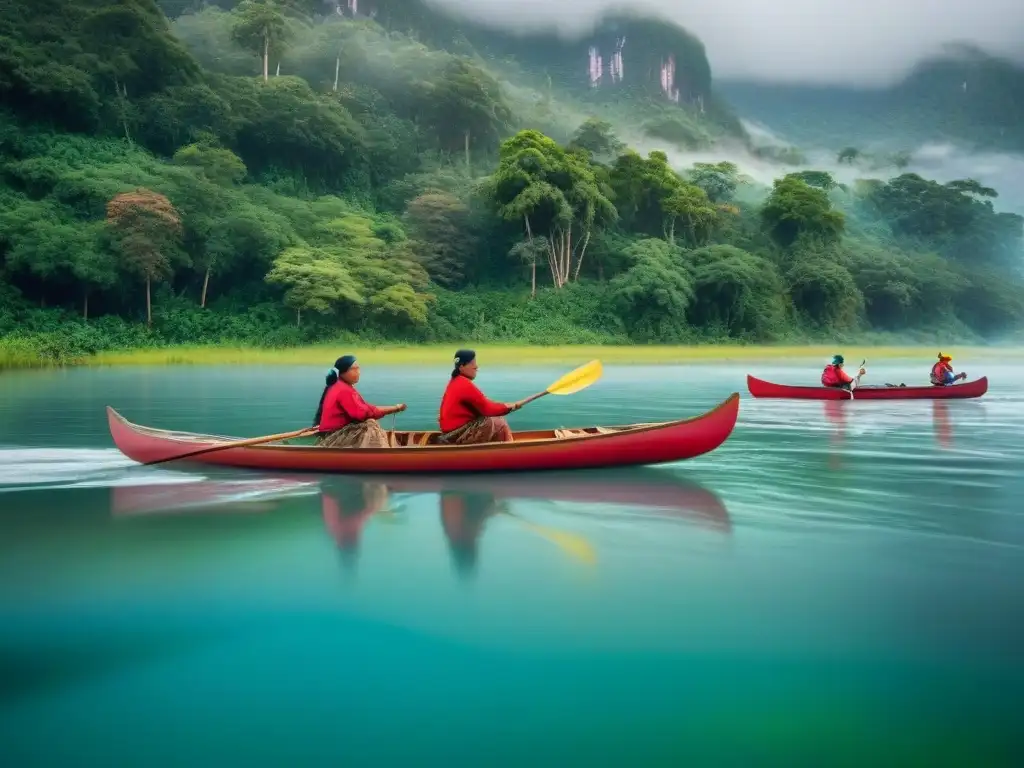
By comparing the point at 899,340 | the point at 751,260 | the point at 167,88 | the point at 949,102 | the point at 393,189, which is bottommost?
the point at 899,340

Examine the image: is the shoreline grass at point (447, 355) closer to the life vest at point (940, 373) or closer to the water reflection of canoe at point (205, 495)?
the life vest at point (940, 373)

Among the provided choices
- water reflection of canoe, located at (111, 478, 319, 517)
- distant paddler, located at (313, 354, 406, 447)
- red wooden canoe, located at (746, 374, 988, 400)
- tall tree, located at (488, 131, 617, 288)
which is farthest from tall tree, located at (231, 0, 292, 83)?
water reflection of canoe, located at (111, 478, 319, 517)

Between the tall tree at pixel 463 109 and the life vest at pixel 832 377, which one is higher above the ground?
the tall tree at pixel 463 109

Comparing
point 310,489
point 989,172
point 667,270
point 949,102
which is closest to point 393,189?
point 667,270

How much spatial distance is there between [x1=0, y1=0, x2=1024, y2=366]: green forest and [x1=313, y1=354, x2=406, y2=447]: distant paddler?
2039 cm

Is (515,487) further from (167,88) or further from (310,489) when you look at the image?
(167,88)

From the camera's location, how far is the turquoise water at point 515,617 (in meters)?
3.10

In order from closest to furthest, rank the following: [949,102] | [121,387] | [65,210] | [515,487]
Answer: [515,487]
[121,387]
[65,210]
[949,102]

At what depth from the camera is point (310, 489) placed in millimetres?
7570

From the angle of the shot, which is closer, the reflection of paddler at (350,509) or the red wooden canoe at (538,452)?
the reflection of paddler at (350,509)

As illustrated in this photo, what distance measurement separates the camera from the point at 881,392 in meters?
14.9

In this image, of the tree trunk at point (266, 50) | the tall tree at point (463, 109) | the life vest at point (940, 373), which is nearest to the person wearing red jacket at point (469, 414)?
the life vest at point (940, 373)

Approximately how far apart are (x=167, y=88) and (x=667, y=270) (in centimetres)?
2183

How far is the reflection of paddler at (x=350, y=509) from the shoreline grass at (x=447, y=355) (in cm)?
2166
